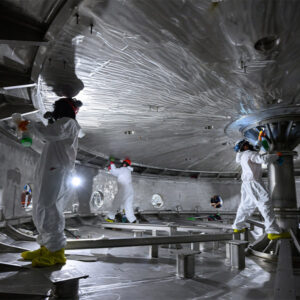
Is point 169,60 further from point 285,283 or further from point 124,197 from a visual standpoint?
point 124,197

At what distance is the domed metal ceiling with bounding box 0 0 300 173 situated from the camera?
2.40m

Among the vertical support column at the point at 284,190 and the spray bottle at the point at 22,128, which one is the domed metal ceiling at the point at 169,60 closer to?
the spray bottle at the point at 22,128

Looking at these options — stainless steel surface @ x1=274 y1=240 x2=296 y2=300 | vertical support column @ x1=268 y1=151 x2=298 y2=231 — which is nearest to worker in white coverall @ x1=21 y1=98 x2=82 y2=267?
stainless steel surface @ x1=274 y1=240 x2=296 y2=300

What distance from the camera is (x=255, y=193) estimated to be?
186 inches

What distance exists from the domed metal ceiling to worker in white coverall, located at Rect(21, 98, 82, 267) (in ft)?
2.93

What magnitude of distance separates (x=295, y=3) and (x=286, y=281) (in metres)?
2.32

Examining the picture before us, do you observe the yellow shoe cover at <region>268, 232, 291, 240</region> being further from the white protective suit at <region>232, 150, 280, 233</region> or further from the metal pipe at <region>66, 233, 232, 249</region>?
the metal pipe at <region>66, 233, 232, 249</region>

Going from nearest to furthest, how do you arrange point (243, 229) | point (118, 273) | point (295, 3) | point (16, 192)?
point (295, 3) → point (118, 273) → point (243, 229) → point (16, 192)

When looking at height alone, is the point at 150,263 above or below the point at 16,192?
below

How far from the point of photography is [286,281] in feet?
6.20

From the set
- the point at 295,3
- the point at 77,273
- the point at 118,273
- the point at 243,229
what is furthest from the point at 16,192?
the point at 295,3

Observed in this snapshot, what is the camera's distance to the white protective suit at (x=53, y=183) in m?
2.73

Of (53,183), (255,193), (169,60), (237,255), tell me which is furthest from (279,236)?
(53,183)

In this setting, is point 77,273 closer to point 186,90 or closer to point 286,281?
point 286,281
